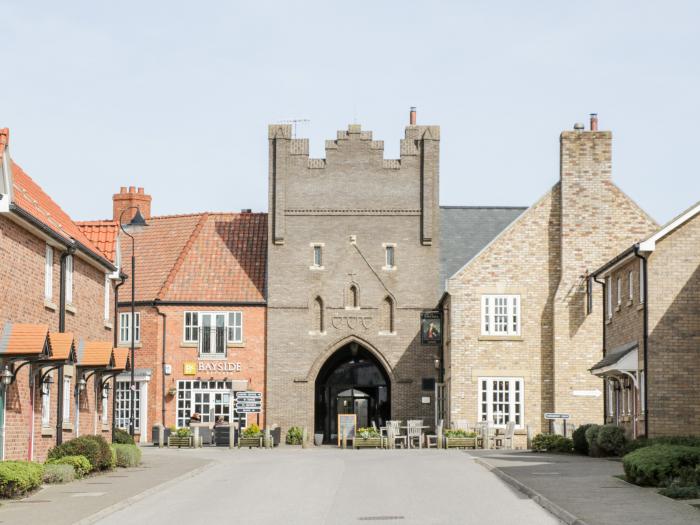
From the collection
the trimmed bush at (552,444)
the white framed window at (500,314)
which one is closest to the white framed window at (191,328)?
the white framed window at (500,314)

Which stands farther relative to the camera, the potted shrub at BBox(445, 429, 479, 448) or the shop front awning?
the potted shrub at BBox(445, 429, 479, 448)

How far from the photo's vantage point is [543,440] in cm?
4341

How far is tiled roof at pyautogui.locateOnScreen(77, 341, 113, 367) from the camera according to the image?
3444cm

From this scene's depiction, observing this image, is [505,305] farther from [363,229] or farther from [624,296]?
[624,296]

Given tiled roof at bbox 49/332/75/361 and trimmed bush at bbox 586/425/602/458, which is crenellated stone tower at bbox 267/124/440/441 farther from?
tiled roof at bbox 49/332/75/361

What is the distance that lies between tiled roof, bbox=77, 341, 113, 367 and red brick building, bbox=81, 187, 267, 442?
74.2 ft

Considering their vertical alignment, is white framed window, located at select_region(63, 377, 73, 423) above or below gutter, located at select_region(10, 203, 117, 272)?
below

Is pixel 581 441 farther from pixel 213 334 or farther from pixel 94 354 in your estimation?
pixel 213 334

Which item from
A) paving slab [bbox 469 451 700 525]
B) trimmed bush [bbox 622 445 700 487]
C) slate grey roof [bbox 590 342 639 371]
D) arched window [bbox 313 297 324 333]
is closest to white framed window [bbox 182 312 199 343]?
arched window [bbox 313 297 324 333]

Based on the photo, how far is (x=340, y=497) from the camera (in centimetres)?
2334

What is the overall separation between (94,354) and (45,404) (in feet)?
10.5

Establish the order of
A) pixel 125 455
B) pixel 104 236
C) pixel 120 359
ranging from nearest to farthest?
pixel 125 455 < pixel 120 359 < pixel 104 236

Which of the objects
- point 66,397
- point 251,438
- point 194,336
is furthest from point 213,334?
point 66,397

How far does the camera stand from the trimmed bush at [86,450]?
97.7 feet
